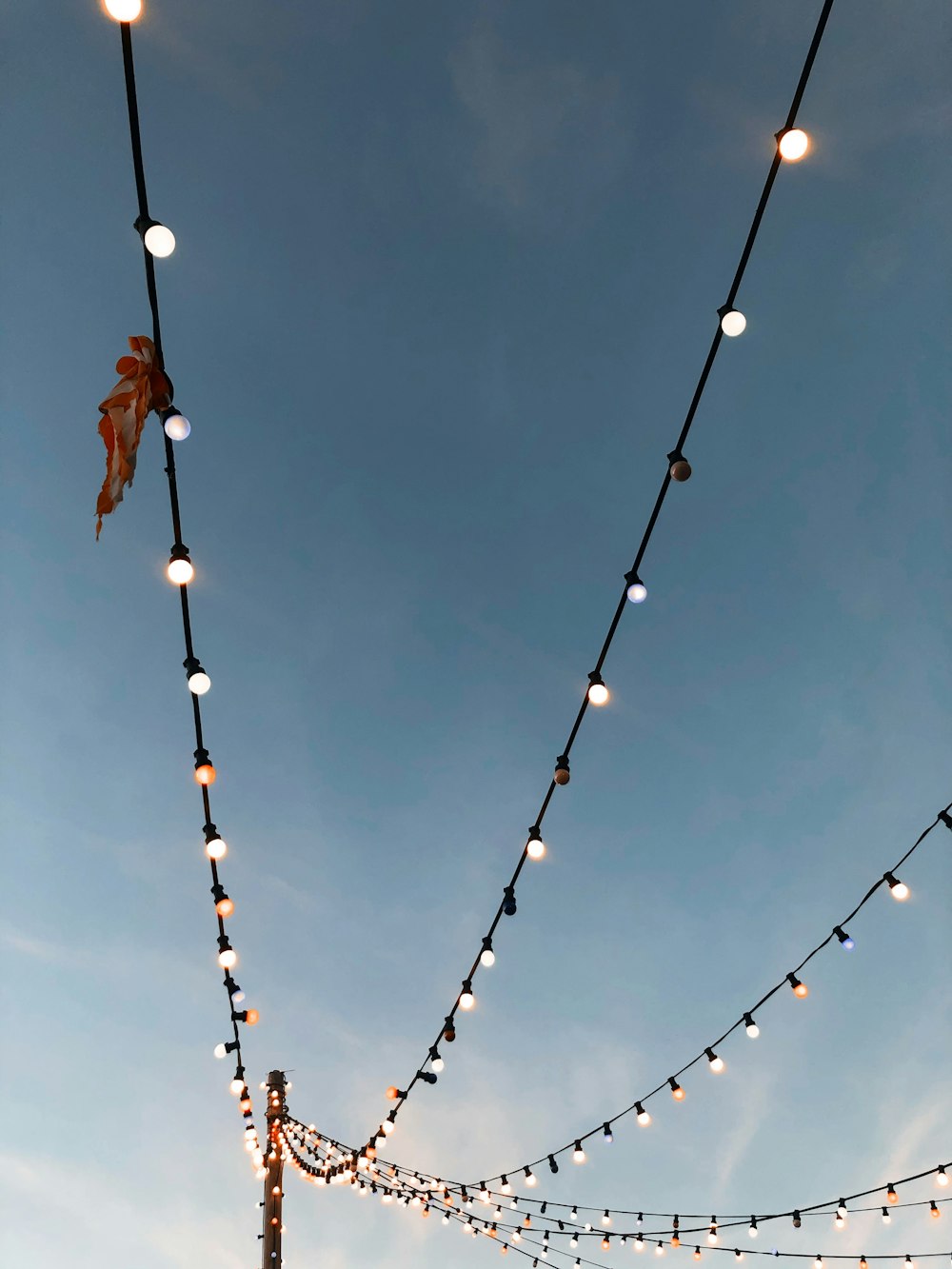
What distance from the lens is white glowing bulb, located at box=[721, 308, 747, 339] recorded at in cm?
265

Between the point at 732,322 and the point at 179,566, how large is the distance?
2.16m

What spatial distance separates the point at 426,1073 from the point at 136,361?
610cm

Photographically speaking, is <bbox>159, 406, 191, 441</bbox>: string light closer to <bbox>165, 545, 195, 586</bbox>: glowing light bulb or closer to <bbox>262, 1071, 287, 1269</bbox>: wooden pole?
<bbox>165, 545, 195, 586</bbox>: glowing light bulb

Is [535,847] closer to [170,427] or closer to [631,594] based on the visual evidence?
[631,594]

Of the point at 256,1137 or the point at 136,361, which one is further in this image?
the point at 256,1137

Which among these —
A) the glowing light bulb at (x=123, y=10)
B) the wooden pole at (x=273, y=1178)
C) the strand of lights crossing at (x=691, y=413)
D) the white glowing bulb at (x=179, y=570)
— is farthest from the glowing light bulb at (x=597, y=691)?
the wooden pole at (x=273, y=1178)

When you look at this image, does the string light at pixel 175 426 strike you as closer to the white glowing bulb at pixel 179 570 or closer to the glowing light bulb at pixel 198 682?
the white glowing bulb at pixel 179 570

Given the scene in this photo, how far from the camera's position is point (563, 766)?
13.4ft

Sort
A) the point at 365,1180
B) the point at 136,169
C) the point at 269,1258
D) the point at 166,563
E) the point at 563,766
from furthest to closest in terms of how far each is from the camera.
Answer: the point at 365,1180, the point at 269,1258, the point at 563,766, the point at 166,563, the point at 136,169

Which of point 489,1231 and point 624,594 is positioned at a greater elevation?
point 624,594


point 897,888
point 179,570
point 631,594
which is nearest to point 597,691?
point 631,594

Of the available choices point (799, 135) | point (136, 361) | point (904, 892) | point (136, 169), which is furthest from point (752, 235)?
point (904, 892)

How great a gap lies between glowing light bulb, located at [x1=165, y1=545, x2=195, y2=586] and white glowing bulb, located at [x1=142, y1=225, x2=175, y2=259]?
3.67 ft

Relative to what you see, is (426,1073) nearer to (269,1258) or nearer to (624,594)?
(269,1258)
